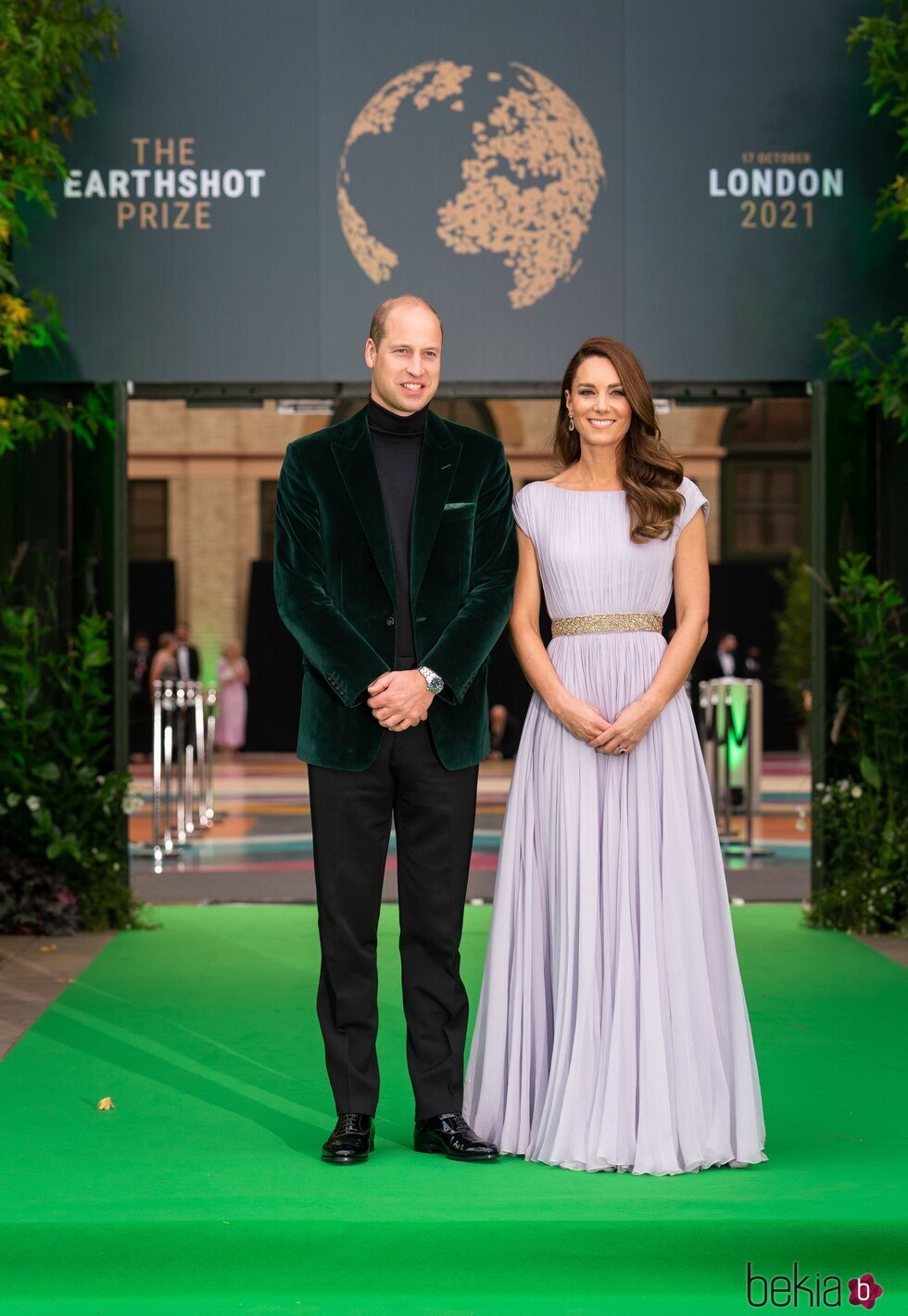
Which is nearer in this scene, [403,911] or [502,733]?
[403,911]

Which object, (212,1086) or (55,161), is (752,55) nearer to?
(55,161)

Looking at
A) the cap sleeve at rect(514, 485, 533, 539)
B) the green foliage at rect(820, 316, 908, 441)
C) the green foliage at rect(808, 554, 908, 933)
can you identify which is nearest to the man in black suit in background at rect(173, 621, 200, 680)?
the green foliage at rect(808, 554, 908, 933)

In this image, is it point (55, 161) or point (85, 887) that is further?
point (85, 887)

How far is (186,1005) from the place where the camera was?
20.8ft

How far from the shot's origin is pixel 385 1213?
12.4ft

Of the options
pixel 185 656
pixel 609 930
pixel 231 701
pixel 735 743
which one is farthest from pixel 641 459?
pixel 231 701

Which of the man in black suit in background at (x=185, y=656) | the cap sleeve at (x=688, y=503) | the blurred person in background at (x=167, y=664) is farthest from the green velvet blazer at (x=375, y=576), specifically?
the man in black suit in background at (x=185, y=656)

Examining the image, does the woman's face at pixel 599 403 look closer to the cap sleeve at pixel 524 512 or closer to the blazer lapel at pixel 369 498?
the cap sleeve at pixel 524 512

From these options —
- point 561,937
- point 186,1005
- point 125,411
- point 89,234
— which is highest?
point 89,234

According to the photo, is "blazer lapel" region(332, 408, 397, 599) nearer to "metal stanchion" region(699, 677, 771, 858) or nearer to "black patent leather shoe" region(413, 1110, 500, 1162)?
"black patent leather shoe" region(413, 1110, 500, 1162)

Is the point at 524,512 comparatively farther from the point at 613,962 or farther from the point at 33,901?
the point at 33,901

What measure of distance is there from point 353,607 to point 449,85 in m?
4.62

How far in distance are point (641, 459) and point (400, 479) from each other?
0.58 meters

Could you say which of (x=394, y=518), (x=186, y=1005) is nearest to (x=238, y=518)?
(x=186, y=1005)
